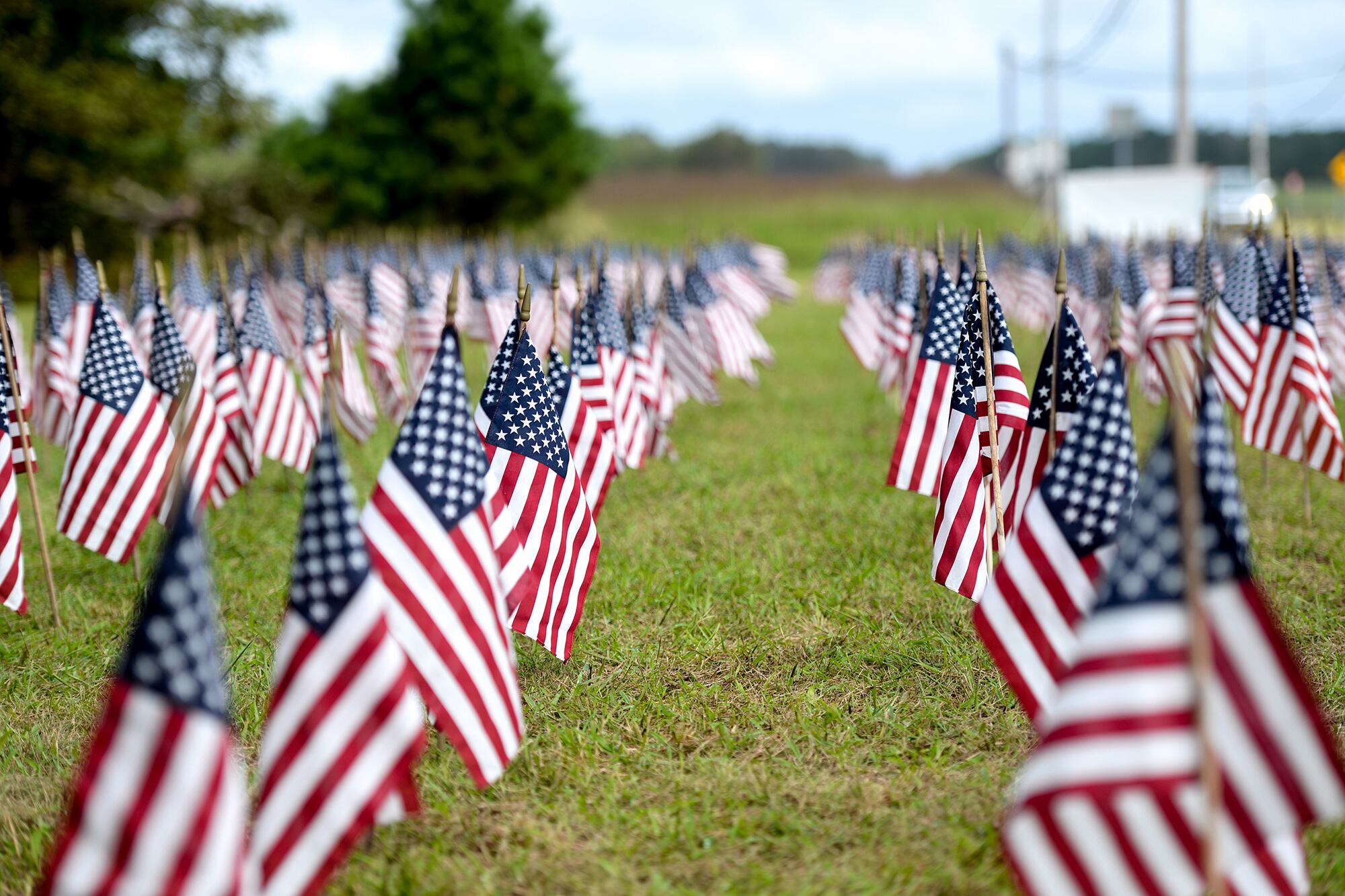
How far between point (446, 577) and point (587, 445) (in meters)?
3.12

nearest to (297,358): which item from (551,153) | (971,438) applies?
(971,438)

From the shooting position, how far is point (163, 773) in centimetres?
289

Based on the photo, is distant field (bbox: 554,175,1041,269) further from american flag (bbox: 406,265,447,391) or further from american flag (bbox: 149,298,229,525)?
american flag (bbox: 149,298,229,525)

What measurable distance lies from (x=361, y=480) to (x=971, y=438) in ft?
21.3

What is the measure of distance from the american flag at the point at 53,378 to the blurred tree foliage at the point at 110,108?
663 inches

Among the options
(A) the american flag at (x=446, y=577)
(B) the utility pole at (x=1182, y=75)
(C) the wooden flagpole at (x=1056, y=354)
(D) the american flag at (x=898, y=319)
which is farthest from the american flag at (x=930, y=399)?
(B) the utility pole at (x=1182, y=75)

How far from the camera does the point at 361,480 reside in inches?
422

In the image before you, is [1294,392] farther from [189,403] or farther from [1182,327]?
[189,403]

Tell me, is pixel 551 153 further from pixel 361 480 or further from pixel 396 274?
pixel 361 480

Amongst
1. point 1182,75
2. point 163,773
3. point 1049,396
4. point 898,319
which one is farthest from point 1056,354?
point 1182,75

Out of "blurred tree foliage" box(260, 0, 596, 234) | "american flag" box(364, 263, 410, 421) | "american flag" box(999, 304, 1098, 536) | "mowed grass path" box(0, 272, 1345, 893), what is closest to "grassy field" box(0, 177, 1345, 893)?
"mowed grass path" box(0, 272, 1345, 893)

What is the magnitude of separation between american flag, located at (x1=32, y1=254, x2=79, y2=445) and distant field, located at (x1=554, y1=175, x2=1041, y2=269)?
31.6 m

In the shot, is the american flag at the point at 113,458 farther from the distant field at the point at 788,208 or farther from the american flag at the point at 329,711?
the distant field at the point at 788,208

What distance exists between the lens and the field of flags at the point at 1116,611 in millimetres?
2904
